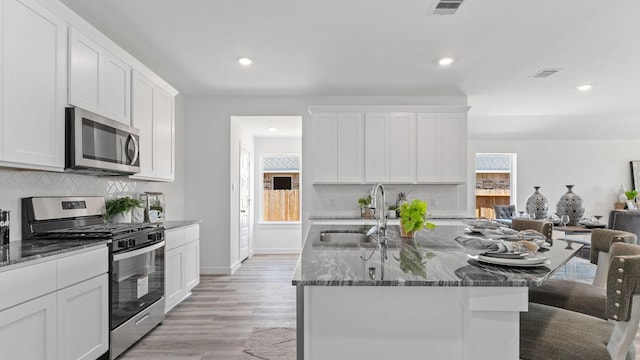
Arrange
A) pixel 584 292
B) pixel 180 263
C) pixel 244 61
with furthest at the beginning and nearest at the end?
1. pixel 244 61
2. pixel 180 263
3. pixel 584 292

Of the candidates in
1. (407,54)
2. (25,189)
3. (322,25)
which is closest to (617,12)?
(407,54)

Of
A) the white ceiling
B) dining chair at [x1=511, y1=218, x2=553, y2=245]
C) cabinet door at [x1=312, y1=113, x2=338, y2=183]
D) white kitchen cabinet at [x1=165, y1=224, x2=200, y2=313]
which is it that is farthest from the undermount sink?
cabinet door at [x1=312, y1=113, x2=338, y2=183]

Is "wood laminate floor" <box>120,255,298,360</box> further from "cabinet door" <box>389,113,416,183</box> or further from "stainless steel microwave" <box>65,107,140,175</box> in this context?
"cabinet door" <box>389,113,416,183</box>

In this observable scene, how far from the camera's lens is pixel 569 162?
8031 mm

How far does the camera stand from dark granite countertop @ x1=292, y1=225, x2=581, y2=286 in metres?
1.28

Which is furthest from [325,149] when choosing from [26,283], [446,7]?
[26,283]

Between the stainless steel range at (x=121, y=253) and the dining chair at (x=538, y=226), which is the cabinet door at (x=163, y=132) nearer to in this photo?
the stainless steel range at (x=121, y=253)

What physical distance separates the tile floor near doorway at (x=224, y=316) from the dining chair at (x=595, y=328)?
1.82 m

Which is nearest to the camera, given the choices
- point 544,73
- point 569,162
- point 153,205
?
point 153,205

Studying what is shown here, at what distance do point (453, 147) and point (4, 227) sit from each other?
4.81 meters

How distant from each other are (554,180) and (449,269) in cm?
799

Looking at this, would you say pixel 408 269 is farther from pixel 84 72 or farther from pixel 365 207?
pixel 365 207

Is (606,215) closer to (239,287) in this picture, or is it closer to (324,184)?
(324,184)

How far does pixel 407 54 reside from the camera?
387cm
